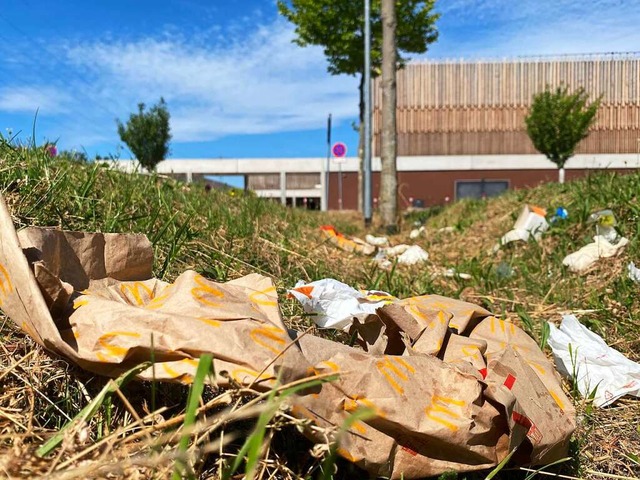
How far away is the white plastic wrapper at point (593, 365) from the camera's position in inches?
79.3

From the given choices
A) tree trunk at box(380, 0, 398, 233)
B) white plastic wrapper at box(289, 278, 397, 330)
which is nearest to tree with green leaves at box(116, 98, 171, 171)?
tree trunk at box(380, 0, 398, 233)

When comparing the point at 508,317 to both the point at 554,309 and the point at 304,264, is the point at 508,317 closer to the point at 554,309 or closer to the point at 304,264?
the point at 554,309

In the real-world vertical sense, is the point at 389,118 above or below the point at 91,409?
above

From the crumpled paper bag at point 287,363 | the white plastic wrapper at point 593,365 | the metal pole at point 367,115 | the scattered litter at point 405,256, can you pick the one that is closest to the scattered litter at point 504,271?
the scattered litter at point 405,256

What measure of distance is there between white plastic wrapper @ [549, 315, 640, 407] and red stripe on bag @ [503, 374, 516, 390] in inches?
27.9

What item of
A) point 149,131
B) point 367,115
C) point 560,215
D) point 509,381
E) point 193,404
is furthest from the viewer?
point 149,131

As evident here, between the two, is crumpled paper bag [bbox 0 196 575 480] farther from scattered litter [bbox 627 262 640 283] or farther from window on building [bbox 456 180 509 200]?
window on building [bbox 456 180 509 200]

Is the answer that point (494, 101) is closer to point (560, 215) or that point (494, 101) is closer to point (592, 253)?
point (560, 215)

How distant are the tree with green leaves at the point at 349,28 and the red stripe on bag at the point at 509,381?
1405cm

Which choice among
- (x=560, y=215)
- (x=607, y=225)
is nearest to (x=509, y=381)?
(x=607, y=225)

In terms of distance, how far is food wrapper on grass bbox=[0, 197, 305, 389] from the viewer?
1.15 m

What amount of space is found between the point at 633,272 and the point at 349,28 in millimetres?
12677

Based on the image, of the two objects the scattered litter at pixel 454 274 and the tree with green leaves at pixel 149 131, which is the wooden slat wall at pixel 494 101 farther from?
the scattered litter at pixel 454 274

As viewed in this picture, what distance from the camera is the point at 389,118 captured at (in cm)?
884
